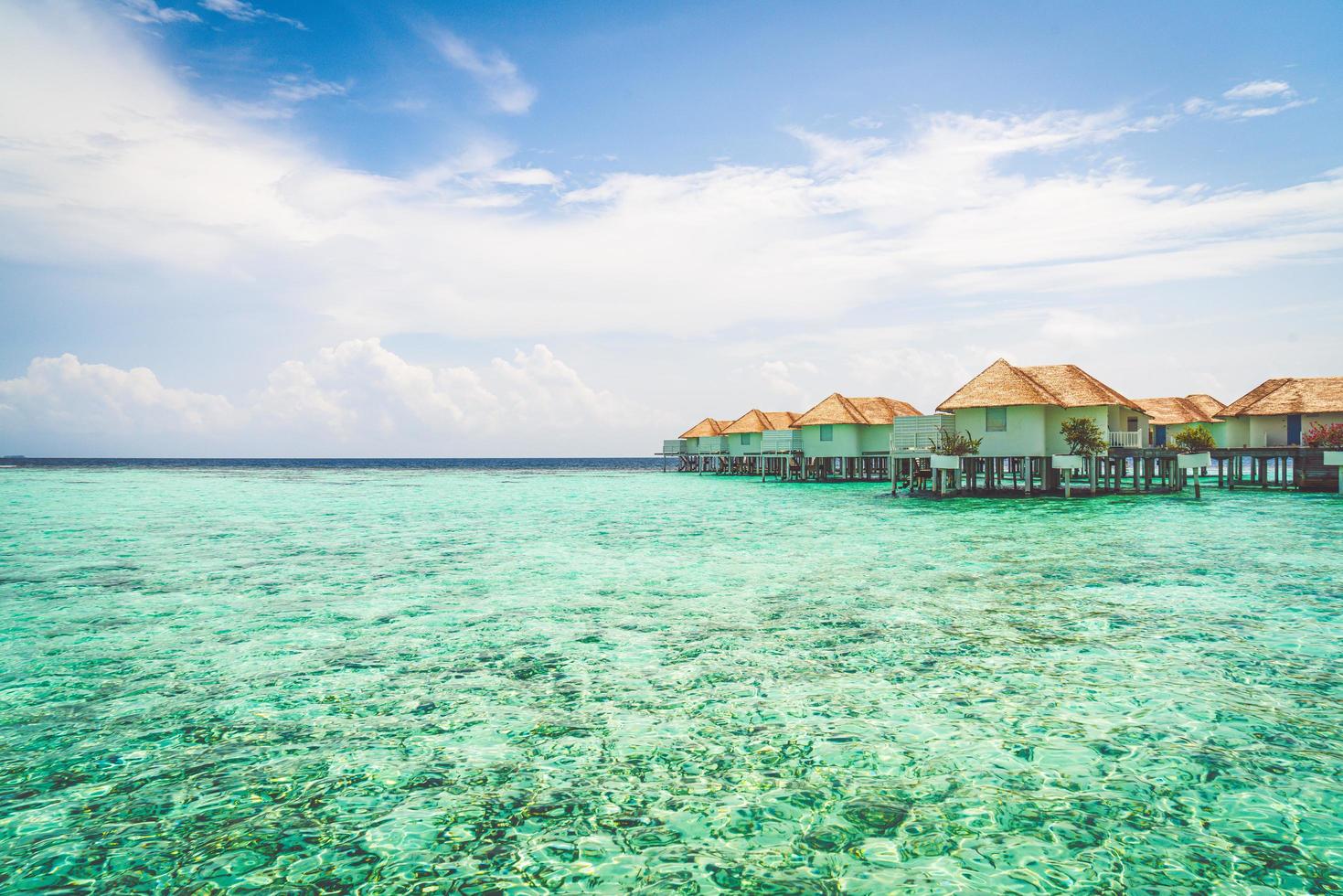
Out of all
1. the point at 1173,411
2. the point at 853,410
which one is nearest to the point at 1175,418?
the point at 1173,411

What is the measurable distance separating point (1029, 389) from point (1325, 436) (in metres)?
10.4

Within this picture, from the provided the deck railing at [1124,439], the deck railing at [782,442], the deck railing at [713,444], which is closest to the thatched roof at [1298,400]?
the deck railing at [1124,439]

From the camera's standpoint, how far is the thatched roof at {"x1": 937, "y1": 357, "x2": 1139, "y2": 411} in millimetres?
25188

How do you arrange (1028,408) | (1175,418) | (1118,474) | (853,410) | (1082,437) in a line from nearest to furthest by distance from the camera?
(1028,408)
(1082,437)
(1118,474)
(1175,418)
(853,410)

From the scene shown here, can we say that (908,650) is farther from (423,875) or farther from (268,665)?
(268,665)

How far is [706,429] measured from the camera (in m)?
57.5

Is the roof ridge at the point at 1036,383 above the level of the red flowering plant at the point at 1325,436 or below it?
above

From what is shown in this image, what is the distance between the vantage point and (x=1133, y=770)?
444 cm

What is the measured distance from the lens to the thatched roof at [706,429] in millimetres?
57300

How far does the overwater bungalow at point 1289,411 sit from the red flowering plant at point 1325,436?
38 centimetres

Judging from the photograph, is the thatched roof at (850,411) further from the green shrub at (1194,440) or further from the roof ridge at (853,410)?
the green shrub at (1194,440)

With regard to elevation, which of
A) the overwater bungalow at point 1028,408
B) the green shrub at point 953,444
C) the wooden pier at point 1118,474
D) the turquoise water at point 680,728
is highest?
the overwater bungalow at point 1028,408

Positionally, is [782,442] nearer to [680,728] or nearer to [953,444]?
[953,444]

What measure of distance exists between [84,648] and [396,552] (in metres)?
6.94
